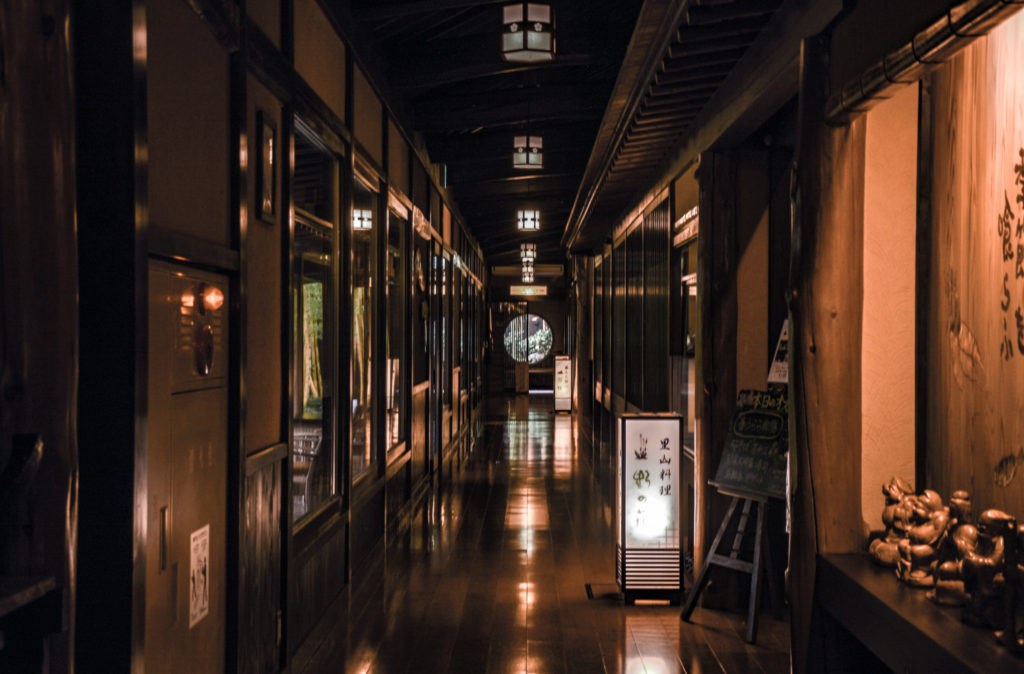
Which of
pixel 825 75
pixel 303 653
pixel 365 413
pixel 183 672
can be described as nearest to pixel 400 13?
pixel 365 413

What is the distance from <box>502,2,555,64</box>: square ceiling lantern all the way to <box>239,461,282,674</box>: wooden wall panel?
2.76 m

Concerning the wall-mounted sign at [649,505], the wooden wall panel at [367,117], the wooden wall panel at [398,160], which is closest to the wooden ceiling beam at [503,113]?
the wooden wall panel at [398,160]

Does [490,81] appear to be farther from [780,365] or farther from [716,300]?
[780,365]

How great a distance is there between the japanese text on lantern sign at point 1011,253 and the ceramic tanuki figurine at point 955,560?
462 millimetres

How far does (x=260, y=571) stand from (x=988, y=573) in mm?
2627

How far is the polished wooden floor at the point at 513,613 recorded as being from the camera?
13.7 feet

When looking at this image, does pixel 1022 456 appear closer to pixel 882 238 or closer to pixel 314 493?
pixel 882 238

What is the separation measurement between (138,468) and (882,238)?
2.59m

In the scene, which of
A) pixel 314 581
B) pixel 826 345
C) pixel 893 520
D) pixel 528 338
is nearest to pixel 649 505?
pixel 314 581

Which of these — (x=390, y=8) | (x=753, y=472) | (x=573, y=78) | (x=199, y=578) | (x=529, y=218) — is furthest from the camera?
(x=529, y=218)

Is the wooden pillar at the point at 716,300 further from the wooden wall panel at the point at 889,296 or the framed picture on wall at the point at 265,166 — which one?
the framed picture on wall at the point at 265,166

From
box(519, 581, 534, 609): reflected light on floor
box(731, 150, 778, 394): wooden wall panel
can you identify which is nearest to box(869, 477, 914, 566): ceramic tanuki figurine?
box(731, 150, 778, 394): wooden wall panel

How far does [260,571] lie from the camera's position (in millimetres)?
3615

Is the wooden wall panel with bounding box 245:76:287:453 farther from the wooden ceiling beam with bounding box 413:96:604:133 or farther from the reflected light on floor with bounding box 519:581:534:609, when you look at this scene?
the wooden ceiling beam with bounding box 413:96:604:133
